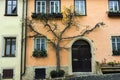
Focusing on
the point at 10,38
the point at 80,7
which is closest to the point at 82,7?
the point at 80,7

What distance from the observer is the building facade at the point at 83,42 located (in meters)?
19.4

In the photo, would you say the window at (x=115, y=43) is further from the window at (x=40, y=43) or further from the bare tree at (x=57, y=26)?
the window at (x=40, y=43)

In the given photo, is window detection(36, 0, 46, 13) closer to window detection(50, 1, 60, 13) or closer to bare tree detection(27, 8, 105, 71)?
window detection(50, 1, 60, 13)

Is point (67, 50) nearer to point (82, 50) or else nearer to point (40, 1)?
point (82, 50)

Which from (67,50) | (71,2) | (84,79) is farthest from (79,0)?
(84,79)

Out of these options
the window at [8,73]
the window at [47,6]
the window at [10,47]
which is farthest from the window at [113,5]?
the window at [8,73]

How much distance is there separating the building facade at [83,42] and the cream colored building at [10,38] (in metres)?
0.65

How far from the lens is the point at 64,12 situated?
1995 cm

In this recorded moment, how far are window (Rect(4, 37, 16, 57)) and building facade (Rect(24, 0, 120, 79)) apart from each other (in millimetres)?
988

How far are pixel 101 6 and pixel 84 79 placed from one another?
11.0 metres

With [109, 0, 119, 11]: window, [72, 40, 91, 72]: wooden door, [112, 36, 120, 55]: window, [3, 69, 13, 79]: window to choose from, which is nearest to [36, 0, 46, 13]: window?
[72, 40, 91, 72]: wooden door

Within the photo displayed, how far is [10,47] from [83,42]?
5116 millimetres

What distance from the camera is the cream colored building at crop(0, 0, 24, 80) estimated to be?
19.2m

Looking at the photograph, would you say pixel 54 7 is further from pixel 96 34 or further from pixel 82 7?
pixel 96 34
